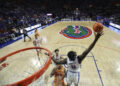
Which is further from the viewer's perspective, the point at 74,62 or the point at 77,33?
the point at 77,33

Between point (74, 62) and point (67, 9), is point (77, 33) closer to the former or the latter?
point (74, 62)

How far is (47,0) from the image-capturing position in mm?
27688

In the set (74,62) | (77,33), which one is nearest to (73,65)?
(74,62)

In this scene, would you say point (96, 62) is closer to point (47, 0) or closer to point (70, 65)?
point (70, 65)

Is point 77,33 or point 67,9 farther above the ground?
point 67,9

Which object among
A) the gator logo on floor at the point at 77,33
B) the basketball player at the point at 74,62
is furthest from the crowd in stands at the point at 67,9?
the basketball player at the point at 74,62

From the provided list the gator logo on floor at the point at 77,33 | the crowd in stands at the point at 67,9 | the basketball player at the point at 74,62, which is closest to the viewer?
the basketball player at the point at 74,62

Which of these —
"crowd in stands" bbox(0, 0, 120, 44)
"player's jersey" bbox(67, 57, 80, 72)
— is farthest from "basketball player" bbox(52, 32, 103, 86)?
"crowd in stands" bbox(0, 0, 120, 44)

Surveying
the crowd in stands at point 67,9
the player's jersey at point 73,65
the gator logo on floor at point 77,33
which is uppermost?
the crowd in stands at point 67,9

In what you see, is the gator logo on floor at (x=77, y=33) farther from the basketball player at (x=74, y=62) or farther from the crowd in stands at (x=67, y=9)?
the basketball player at (x=74, y=62)

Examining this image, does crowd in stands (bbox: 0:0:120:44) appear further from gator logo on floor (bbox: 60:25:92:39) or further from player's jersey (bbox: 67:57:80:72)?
player's jersey (bbox: 67:57:80:72)

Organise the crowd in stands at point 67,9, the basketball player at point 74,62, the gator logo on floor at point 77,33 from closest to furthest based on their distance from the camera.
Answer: the basketball player at point 74,62, the gator logo on floor at point 77,33, the crowd in stands at point 67,9

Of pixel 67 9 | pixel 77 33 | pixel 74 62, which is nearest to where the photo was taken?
pixel 74 62

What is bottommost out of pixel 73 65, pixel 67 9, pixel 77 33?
pixel 77 33
